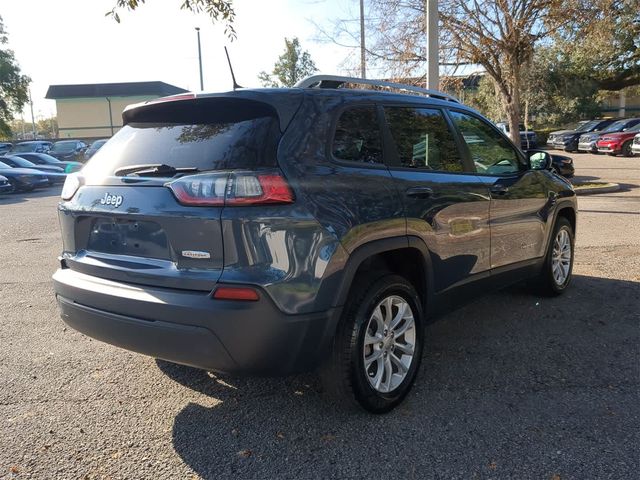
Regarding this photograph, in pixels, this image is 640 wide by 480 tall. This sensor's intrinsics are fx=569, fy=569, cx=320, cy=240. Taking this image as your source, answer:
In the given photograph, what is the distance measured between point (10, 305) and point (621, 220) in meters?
9.22

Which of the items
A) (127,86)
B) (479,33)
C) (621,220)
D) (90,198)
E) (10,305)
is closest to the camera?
(90,198)

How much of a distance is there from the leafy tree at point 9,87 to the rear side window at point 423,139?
5106cm

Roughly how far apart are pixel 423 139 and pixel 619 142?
25.6 meters

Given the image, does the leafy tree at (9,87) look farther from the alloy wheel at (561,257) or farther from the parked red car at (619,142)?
the alloy wheel at (561,257)

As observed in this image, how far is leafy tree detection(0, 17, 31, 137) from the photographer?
46125 mm

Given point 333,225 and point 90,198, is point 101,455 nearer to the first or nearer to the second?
point 90,198

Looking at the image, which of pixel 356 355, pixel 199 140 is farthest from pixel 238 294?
pixel 199 140

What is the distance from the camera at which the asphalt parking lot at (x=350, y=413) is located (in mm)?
2793

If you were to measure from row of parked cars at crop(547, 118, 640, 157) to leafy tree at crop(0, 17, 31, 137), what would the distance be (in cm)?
4157

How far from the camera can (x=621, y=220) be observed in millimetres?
9711

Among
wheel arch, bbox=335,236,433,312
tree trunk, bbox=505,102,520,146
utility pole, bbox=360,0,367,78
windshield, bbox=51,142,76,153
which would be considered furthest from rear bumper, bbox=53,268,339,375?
windshield, bbox=51,142,76,153

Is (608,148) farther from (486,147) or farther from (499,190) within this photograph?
(499,190)

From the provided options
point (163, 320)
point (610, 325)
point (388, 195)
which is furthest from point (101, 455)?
point (610, 325)

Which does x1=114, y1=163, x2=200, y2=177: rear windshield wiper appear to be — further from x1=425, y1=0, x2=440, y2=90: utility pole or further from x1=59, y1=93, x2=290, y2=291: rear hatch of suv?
x1=425, y1=0, x2=440, y2=90: utility pole
